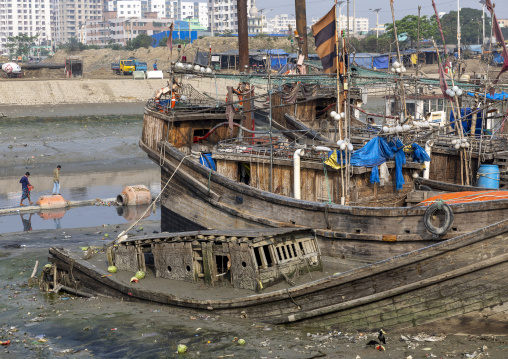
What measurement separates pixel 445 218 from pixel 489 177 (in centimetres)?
523

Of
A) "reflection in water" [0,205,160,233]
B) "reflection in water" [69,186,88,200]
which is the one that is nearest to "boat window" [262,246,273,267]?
"reflection in water" [0,205,160,233]

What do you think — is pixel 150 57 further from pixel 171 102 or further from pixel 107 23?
pixel 107 23

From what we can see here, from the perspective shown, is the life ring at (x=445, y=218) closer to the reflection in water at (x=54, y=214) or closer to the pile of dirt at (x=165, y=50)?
the reflection in water at (x=54, y=214)

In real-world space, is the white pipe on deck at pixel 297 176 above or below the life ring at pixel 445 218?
above

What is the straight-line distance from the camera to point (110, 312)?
13.0m

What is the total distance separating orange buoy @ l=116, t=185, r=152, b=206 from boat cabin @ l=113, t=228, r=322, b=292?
445 inches

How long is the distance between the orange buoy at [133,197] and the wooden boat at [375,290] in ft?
39.4

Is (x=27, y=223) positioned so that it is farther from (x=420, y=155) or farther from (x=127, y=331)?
(x=420, y=155)

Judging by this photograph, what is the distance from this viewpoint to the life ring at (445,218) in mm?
11844

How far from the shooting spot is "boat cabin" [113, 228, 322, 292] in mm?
11945

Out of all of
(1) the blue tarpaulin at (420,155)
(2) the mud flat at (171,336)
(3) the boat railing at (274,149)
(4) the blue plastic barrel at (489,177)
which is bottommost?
(2) the mud flat at (171,336)

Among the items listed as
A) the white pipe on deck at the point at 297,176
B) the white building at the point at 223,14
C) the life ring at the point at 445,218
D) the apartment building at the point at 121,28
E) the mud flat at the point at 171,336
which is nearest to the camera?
the mud flat at the point at 171,336

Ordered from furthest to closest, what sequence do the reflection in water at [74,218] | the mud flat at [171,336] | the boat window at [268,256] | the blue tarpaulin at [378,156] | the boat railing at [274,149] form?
the reflection in water at [74,218] < the boat railing at [274,149] < the blue tarpaulin at [378,156] < the boat window at [268,256] < the mud flat at [171,336]

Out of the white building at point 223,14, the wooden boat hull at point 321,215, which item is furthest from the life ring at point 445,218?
the white building at point 223,14
